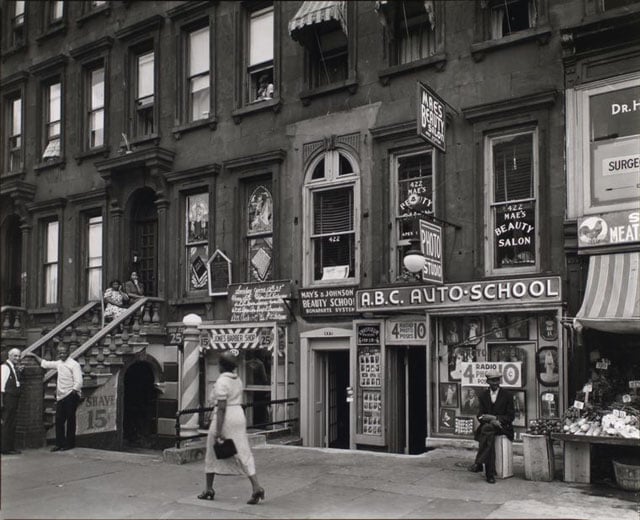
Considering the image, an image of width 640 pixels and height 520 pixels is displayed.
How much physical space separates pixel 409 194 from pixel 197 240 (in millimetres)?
5965

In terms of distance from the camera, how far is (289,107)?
16.9 metres

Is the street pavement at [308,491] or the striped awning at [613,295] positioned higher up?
the striped awning at [613,295]

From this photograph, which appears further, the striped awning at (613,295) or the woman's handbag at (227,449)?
the striped awning at (613,295)

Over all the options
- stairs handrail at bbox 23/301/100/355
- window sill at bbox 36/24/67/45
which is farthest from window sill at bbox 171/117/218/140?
window sill at bbox 36/24/67/45

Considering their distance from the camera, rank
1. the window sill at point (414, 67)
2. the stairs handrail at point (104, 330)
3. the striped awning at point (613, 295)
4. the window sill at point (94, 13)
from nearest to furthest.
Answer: the striped awning at point (613, 295)
the window sill at point (414, 67)
the stairs handrail at point (104, 330)
the window sill at point (94, 13)

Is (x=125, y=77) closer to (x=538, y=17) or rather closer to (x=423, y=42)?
(x=423, y=42)

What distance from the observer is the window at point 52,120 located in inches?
866

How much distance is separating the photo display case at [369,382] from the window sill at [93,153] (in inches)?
373

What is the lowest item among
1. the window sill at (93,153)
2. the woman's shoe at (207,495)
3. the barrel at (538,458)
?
the woman's shoe at (207,495)

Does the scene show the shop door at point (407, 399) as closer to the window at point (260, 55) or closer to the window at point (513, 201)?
the window at point (513, 201)

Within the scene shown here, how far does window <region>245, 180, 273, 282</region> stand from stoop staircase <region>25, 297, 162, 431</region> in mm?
2851

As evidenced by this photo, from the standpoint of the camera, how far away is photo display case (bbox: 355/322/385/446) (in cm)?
1479

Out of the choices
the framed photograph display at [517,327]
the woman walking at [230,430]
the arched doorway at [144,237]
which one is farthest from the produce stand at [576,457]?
the arched doorway at [144,237]

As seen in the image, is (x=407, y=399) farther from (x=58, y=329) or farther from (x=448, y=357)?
(x=58, y=329)
